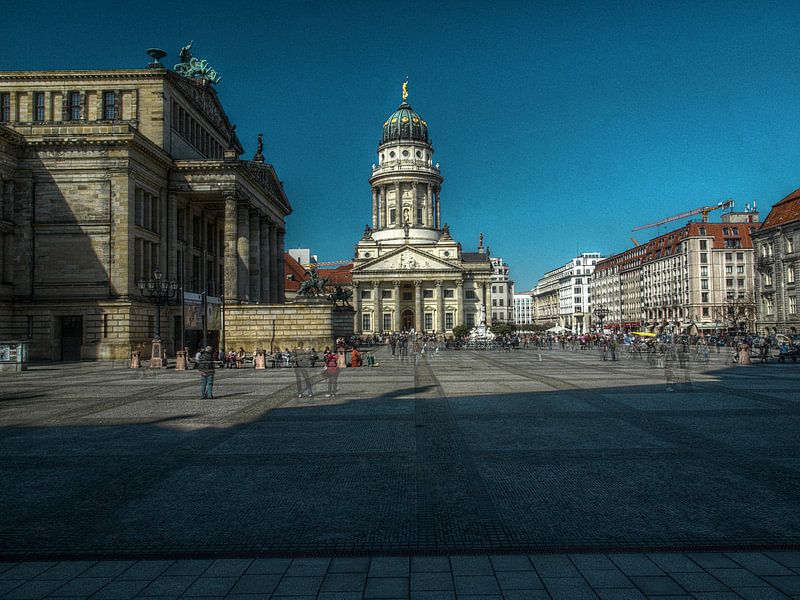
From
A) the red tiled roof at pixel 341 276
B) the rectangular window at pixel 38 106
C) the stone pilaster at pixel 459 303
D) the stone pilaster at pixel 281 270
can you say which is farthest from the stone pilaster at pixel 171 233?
the red tiled roof at pixel 341 276

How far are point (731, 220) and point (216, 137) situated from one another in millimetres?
80151

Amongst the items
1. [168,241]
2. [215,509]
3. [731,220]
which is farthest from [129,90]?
[731,220]

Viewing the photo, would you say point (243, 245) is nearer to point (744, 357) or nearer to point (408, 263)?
point (744, 357)

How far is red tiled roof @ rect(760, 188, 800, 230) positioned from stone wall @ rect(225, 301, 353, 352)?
46.8 metres

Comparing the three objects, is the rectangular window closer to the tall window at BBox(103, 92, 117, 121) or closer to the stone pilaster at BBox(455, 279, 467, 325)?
the tall window at BBox(103, 92, 117, 121)

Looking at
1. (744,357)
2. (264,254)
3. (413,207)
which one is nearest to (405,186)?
(413,207)

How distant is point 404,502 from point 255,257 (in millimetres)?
46182

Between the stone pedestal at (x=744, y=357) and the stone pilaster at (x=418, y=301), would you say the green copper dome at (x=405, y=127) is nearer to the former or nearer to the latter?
the stone pilaster at (x=418, y=301)

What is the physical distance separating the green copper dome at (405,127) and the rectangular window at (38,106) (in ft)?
311

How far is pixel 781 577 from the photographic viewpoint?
5469mm

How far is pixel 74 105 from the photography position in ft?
153

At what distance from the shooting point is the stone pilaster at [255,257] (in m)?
50.7

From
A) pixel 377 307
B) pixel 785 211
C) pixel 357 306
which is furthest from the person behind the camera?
pixel 377 307

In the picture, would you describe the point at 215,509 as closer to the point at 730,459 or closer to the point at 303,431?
the point at 303,431
